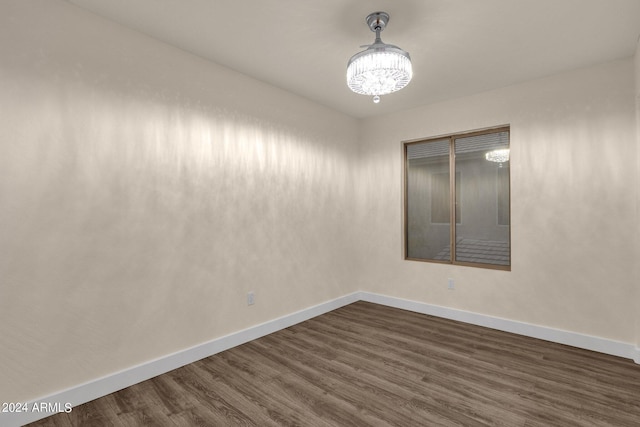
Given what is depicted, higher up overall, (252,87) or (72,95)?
(252,87)

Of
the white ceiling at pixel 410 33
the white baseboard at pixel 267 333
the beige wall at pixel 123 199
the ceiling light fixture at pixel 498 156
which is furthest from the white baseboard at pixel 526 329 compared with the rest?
the white ceiling at pixel 410 33

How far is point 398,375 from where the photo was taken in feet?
8.20

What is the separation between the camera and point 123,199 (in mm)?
2350

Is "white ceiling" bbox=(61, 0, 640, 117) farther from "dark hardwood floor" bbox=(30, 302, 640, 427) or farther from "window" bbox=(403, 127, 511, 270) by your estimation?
"dark hardwood floor" bbox=(30, 302, 640, 427)

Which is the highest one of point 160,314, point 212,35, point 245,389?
point 212,35

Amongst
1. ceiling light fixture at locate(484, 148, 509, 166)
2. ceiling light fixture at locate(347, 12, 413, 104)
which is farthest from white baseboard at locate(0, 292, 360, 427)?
ceiling light fixture at locate(484, 148, 509, 166)

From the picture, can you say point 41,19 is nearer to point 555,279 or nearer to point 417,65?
point 417,65

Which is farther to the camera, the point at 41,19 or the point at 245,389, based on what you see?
the point at 245,389

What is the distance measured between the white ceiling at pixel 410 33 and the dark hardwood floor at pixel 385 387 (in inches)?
106

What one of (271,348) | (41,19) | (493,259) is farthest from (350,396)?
(41,19)

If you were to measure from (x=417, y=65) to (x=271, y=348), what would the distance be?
304cm

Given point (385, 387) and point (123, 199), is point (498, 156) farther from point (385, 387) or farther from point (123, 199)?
point (123, 199)

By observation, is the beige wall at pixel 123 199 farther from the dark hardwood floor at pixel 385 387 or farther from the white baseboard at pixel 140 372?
the dark hardwood floor at pixel 385 387

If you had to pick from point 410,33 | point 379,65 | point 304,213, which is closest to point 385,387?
point 304,213
